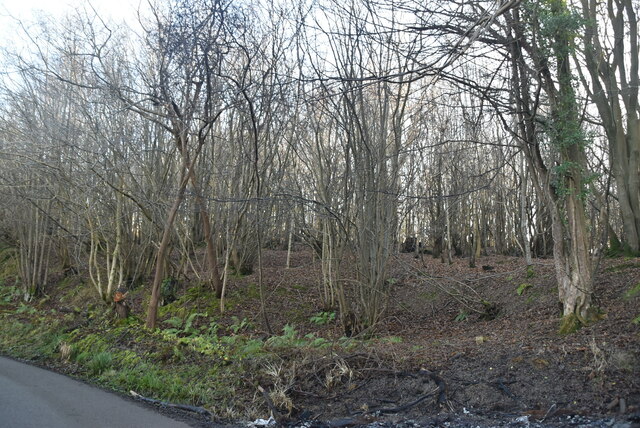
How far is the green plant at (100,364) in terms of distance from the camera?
966cm

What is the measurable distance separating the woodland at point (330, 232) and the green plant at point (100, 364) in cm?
4

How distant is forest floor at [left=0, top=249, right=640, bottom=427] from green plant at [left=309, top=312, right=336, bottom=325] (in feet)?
0.12

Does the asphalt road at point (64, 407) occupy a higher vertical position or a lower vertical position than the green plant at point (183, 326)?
lower

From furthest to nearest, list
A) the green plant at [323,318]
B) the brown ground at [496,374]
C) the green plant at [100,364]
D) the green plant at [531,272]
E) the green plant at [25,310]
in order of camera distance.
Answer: the green plant at [25,310], the green plant at [531,272], the green plant at [323,318], the green plant at [100,364], the brown ground at [496,374]

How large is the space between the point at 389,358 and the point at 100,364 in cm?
523

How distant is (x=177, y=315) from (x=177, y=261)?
442 centimetres

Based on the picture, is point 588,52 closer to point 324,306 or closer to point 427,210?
point 324,306

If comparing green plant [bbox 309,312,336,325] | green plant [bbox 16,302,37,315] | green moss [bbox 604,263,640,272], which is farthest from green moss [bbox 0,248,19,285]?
green moss [bbox 604,263,640,272]

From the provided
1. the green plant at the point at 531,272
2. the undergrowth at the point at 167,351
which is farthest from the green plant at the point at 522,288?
the undergrowth at the point at 167,351

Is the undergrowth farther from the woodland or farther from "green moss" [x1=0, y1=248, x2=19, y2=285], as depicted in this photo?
"green moss" [x1=0, y1=248, x2=19, y2=285]

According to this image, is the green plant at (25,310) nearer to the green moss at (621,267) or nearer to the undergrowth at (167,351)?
the undergrowth at (167,351)

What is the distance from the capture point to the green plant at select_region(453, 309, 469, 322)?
500 inches

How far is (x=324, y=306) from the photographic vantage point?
14.2 m

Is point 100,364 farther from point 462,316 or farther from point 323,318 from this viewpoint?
point 462,316
